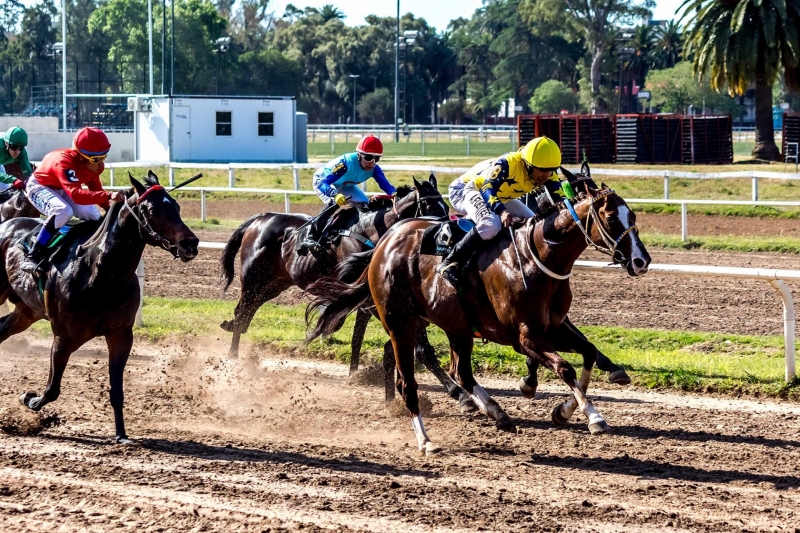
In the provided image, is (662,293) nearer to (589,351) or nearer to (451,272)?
(589,351)

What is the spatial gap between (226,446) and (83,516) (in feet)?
5.67

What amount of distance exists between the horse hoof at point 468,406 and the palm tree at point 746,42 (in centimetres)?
2245

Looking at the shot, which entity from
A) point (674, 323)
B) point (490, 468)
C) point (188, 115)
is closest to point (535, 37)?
point (188, 115)

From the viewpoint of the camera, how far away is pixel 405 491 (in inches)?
233

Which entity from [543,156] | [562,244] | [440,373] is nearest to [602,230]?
[562,244]

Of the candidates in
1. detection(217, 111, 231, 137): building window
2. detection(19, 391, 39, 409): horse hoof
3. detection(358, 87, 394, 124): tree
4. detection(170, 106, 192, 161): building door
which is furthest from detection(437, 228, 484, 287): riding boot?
detection(358, 87, 394, 124): tree

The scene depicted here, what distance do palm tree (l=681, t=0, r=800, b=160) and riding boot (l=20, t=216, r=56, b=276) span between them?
920 inches

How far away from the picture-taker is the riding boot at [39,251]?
755 centimetres

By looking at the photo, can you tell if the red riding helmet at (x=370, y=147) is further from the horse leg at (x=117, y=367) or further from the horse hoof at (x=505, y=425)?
the horse hoof at (x=505, y=425)

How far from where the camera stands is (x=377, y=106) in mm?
A: 78500

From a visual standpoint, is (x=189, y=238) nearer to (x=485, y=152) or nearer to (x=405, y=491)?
(x=405, y=491)

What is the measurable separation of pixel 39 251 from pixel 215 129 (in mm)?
29949

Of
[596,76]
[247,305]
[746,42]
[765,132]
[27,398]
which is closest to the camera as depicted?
[27,398]

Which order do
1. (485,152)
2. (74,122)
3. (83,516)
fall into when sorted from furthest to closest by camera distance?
(74,122)
(485,152)
(83,516)
